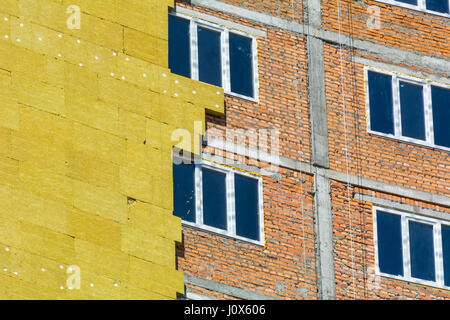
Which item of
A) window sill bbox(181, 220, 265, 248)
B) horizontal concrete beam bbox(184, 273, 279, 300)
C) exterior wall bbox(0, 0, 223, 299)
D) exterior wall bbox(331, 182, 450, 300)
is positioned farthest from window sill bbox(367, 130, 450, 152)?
horizontal concrete beam bbox(184, 273, 279, 300)

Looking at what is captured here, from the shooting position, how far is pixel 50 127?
3325 centimetres

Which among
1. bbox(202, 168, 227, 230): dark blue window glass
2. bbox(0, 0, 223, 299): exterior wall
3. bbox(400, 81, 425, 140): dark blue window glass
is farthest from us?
bbox(400, 81, 425, 140): dark blue window glass

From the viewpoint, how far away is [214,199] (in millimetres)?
34906

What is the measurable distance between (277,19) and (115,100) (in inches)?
199

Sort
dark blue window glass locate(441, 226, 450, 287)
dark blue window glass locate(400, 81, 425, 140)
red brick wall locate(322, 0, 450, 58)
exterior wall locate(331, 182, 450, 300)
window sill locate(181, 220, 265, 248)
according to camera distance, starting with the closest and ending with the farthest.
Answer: window sill locate(181, 220, 265, 248) → exterior wall locate(331, 182, 450, 300) → dark blue window glass locate(441, 226, 450, 287) → dark blue window glass locate(400, 81, 425, 140) → red brick wall locate(322, 0, 450, 58)

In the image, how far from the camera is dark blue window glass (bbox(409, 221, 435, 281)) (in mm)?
36312

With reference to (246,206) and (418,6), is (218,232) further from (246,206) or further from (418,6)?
(418,6)

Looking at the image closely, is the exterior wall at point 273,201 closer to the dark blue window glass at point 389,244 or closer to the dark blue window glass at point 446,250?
the dark blue window glass at point 389,244

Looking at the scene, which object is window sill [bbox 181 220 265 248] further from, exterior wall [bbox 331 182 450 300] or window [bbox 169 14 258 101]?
window [bbox 169 14 258 101]

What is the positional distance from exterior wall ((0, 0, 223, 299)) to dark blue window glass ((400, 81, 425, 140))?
4.71 meters

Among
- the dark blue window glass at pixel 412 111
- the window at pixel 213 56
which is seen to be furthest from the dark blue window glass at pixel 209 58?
the dark blue window glass at pixel 412 111

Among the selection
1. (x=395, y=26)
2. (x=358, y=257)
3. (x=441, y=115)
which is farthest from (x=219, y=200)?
(x=395, y=26)

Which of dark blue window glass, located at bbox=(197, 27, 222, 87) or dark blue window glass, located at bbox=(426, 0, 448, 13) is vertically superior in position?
dark blue window glass, located at bbox=(426, 0, 448, 13)

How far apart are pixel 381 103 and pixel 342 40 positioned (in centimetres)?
171
